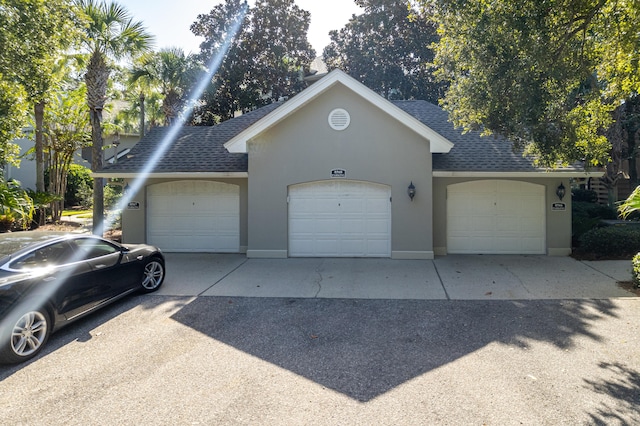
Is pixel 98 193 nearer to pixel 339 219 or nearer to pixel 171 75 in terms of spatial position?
pixel 171 75

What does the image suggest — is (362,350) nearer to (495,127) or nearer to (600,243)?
(495,127)

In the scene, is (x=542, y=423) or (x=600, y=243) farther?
(x=600, y=243)

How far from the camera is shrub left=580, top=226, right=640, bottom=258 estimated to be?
10711mm

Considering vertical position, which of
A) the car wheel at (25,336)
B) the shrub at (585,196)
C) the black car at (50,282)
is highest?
the shrub at (585,196)

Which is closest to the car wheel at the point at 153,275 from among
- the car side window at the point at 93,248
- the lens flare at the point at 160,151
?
the car side window at the point at 93,248

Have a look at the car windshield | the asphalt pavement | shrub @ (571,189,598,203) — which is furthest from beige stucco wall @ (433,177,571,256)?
shrub @ (571,189,598,203)

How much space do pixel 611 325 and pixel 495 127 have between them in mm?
3996

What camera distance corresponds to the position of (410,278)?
911 cm

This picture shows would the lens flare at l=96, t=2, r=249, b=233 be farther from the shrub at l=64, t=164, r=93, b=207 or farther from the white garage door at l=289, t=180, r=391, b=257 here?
the shrub at l=64, t=164, r=93, b=207

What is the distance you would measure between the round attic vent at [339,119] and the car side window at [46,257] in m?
7.37

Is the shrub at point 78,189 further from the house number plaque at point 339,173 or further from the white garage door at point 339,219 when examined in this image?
the house number plaque at point 339,173

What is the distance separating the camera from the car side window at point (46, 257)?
5.21m

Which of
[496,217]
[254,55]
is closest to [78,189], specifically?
[254,55]

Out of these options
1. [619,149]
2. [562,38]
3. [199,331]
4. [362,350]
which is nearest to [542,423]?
[362,350]
